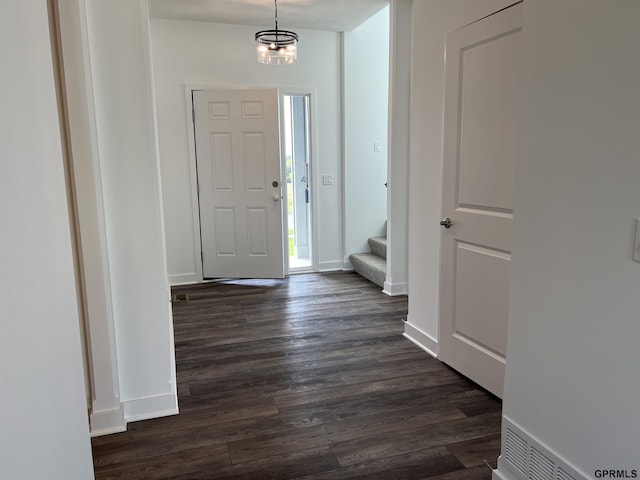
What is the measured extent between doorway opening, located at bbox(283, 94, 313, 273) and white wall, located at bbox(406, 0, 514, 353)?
7.18 feet

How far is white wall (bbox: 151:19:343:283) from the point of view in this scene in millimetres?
4539

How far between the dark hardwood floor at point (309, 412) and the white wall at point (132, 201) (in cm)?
26

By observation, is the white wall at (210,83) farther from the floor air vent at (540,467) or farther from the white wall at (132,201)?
the floor air vent at (540,467)

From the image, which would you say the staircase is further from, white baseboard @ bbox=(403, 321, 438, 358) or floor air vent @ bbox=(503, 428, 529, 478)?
floor air vent @ bbox=(503, 428, 529, 478)

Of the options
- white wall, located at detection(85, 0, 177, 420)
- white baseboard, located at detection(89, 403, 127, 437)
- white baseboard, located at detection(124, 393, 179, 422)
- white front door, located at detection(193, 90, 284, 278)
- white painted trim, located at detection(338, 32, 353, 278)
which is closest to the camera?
white wall, located at detection(85, 0, 177, 420)

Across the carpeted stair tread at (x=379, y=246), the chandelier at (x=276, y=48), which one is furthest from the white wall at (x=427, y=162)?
the carpeted stair tread at (x=379, y=246)

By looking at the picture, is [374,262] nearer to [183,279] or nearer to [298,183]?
[298,183]

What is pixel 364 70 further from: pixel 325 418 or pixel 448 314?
pixel 325 418

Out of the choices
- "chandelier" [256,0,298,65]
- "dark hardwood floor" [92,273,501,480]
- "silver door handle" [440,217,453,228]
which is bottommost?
"dark hardwood floor" [92,273,501,480]

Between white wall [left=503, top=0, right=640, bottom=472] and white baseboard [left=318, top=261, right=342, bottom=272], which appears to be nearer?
white wall [left=503, top=0, right=640, bottom=472]

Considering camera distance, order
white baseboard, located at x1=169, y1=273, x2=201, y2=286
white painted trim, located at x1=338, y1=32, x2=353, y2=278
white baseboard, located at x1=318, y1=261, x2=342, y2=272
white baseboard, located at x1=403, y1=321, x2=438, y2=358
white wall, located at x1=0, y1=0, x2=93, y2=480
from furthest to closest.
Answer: white baseboard, located at x1=318, y1=261, x2=342, y2=272, white painted trim, located at x1=338, y1=32, x2=353, y2=278, white baseboard, located at x1=169, y1=273, x2=201, y2=286, white baseboard, located at x1=403, y1=321, x2=438, y2=358, white wall, located at x1=0, y1=0, x2=93, y2=480

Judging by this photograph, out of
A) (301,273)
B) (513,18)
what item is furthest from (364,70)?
(513,18)

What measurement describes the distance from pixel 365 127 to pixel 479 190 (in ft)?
9.50

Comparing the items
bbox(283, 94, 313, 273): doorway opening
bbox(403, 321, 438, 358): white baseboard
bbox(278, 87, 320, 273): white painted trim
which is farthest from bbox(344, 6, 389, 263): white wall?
bbox(403, 321, 438, 358): white baseboard
